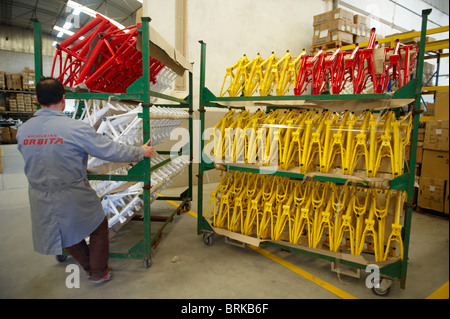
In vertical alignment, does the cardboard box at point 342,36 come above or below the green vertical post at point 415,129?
above

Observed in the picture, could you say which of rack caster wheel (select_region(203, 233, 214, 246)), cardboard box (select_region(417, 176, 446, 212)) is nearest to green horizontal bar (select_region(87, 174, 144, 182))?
rack caster wheel (select_region(203, 233, 214, 246))

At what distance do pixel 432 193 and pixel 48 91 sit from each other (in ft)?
18.8

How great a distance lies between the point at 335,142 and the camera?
268cm

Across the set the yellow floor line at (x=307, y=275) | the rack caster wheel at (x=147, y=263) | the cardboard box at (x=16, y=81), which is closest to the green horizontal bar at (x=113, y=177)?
the rack caster wheel at (x=147, y=263)

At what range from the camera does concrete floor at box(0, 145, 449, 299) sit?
251 cm

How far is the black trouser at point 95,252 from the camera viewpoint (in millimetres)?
2547

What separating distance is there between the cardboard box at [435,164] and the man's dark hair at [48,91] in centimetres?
565

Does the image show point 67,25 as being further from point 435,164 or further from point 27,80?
point 435,164

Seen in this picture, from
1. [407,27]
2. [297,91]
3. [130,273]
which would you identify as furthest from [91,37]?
[407,27]

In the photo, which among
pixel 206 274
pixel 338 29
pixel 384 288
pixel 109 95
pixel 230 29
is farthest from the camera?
pixel 338 29

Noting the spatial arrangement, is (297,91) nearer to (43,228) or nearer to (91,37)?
(91,37)

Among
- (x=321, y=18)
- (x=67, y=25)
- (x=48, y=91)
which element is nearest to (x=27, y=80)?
(x=67, y=25)

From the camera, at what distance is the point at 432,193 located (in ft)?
15.8

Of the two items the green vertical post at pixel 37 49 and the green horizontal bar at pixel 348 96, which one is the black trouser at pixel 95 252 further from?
the green horizontal bar at pixel 348 96
